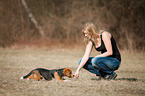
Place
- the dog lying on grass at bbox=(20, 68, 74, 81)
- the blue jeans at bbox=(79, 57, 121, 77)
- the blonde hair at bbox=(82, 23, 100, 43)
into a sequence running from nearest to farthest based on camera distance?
1. the blonde hair at bbox=(82, 23, 100, 43)
2. the blue jeans at bbox=(79, 57, 121, 77)
3. the dog lying on grass at bbox=(20, 68, 74, 81)

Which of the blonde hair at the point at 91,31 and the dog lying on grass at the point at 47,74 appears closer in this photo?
the blonde hair at the point at 91,31

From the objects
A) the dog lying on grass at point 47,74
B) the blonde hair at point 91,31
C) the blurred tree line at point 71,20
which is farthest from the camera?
the blurred tree line at point 71,20

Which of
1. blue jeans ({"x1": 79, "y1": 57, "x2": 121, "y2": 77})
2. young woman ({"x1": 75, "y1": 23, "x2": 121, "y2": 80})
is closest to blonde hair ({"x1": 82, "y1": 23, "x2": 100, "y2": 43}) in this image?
young woman ({"x1": 75, "y1": 23, "x2": 121, "y2": 80})

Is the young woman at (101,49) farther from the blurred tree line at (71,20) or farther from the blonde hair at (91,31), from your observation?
the blurred tree line at (71,20)

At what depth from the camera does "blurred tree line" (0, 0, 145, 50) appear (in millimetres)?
15375

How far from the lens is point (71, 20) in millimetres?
17469

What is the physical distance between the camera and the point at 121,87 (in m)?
5.36

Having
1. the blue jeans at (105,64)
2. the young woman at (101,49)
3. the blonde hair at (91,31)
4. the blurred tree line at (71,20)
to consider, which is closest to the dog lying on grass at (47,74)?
the young woman at (101,49)

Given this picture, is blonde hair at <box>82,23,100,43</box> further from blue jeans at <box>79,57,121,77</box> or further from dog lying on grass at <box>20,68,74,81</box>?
dog lying on grass at <box>20,68,74,81</box>

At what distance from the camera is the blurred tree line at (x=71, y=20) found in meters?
15.4

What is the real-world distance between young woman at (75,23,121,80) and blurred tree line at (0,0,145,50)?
9.67m

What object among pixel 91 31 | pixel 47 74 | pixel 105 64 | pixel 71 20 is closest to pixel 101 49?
pixel 105 64

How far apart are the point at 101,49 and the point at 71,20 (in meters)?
11.9

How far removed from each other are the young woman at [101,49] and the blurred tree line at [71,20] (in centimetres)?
967
